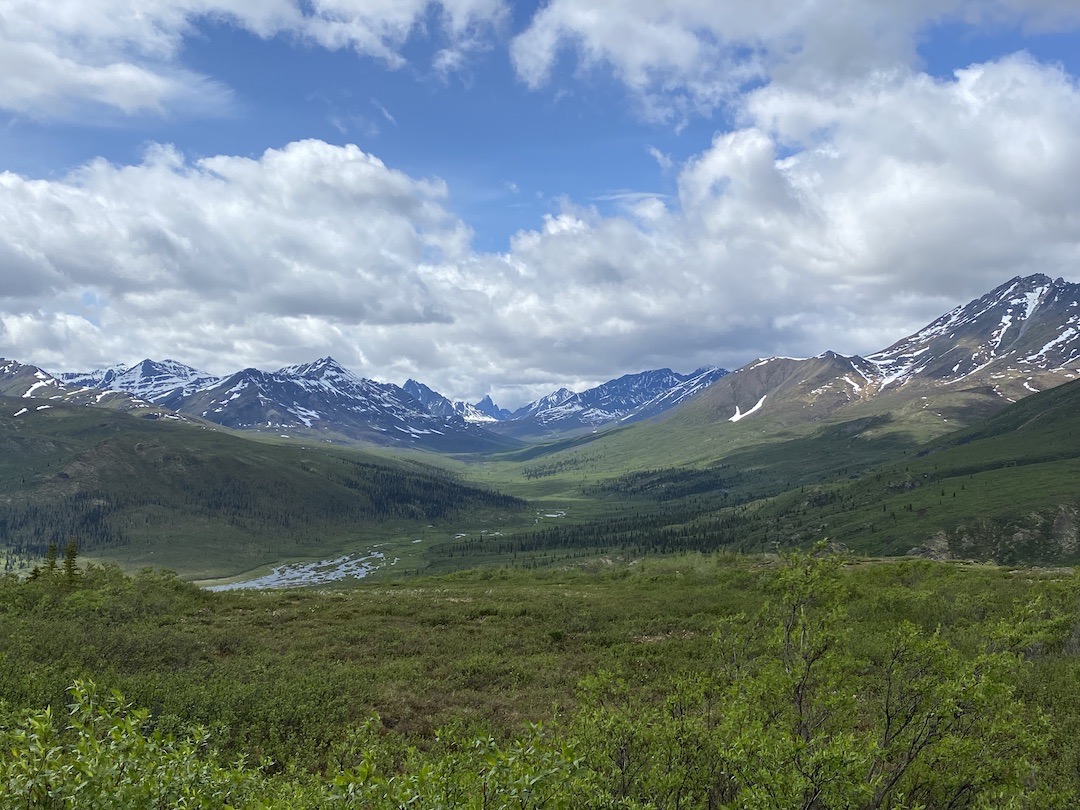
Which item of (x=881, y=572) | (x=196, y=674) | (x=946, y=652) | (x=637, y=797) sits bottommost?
(x=881, y=572)

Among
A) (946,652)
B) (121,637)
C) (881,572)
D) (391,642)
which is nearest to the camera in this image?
(946,652)

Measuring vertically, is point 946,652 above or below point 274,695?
above

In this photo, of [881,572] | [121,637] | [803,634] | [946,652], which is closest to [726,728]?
[803,634]

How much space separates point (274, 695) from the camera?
81.7 ft

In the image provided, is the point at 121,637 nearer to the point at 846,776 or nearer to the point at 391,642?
the point at 391,642

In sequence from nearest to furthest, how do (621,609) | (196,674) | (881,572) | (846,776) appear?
(846,776), (196,674), (621,609), (881,572)

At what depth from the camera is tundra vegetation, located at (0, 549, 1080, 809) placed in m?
9.26

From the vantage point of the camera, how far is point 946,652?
471 inches

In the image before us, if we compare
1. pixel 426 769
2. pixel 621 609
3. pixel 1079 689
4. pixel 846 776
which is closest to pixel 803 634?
pixel 846 776

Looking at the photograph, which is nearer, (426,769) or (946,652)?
(426,769)

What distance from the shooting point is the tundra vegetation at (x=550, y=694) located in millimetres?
9258

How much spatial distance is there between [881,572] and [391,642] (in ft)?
149

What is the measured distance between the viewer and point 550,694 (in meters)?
27.6

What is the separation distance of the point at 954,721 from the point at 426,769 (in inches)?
401
